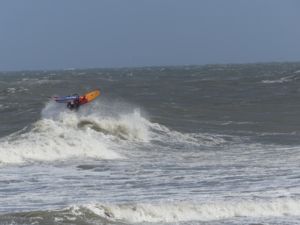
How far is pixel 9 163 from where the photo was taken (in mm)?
20938

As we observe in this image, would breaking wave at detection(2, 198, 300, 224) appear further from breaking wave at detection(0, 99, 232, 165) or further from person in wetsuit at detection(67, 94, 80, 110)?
person in wetsuit at detection(67, 94, 80, 110)

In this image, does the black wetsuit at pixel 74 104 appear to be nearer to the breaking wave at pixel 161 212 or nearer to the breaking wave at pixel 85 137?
the breaking wave at pixel 85 137

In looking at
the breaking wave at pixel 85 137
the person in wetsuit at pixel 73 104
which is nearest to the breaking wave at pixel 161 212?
the breaking wave at pixel 85 137

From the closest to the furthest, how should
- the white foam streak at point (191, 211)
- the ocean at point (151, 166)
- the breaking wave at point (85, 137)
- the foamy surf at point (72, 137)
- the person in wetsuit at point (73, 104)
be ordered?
Result: the white foam streak at point (191, 211) < the ocean at point (151, 166) < the foamy surf at point (72, 137) < the breaking wave at point (85, 137) < the person in wetsuit at point (73, 104)

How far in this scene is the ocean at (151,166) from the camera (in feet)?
44.4

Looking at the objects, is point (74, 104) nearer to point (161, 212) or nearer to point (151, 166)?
point (151, 166)

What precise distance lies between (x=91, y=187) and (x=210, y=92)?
4038 centimetres

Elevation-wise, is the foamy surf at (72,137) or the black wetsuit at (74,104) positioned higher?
the black wetsuit at (74,104)

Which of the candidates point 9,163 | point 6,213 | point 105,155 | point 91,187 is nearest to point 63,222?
point 6,213

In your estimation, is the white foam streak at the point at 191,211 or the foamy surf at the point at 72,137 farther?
the foamy surf at the point at 72,137

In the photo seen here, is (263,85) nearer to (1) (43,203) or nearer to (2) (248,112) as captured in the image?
(2) (248,112)

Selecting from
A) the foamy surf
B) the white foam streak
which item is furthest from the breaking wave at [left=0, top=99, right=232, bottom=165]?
the white foam streak

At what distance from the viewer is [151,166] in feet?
66.4

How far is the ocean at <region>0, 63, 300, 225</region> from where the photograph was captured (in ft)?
44.4
